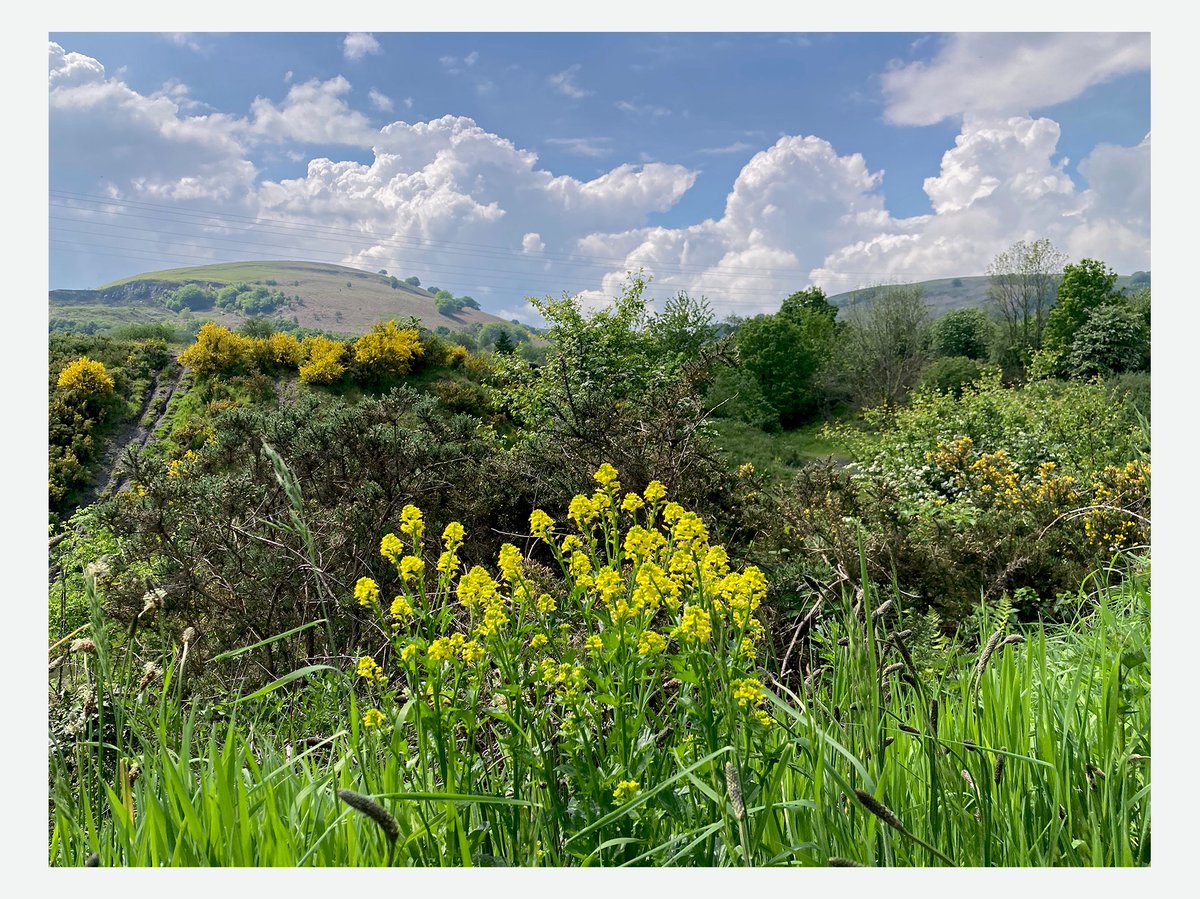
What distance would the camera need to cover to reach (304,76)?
102 inches

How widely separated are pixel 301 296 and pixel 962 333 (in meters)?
20.8

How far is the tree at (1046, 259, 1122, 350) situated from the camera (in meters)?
19.5

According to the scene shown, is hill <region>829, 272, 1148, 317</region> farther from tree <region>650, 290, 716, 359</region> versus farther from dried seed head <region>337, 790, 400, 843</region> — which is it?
dried seed head <region>337, 790, 400, 843</region>

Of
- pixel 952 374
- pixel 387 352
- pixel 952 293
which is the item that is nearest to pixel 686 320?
pixel 952 374

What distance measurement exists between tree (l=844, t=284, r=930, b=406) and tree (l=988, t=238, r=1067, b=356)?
225 centimetres

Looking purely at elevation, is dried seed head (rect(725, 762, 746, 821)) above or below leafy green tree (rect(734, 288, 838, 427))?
below

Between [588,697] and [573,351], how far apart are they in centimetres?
901

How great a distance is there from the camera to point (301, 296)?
13391 mm

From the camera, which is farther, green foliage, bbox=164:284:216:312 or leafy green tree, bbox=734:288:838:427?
leafy green tree, bbox=734:288:838:427

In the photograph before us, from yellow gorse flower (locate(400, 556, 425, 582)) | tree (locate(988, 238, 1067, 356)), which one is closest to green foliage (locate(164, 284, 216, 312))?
yellow gorse flower (locate(400, 556, 425, 582))

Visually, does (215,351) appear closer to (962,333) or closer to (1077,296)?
(1077,296)

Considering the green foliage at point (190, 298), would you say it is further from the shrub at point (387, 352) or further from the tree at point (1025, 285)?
the tree at point (1025, 285)

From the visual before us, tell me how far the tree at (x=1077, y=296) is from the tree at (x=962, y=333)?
3214mm
